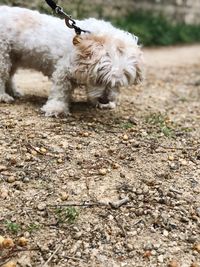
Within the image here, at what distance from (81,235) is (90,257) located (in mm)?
219

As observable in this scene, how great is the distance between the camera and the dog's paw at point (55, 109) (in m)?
5.43

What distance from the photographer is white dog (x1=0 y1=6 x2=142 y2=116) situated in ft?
16.5

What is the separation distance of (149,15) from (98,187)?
10.1m

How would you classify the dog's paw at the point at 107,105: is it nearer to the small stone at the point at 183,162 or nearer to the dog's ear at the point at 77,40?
the dog's ear at the point at 77,40

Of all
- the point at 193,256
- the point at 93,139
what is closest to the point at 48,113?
the point at 93,139

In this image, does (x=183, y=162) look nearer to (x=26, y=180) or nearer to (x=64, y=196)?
(x=64, y=196)

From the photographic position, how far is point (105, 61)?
4.97 meters

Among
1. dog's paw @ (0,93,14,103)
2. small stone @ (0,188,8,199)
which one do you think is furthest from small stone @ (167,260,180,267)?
dog's paw @ (0,93,14,103)

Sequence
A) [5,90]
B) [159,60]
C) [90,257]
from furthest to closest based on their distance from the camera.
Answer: [159,60] < [5,90] < [90,257]

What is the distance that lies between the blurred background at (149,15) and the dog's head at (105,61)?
18.3 feet

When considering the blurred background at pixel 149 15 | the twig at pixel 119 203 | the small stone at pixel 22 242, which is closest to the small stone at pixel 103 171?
the twig at pixel 119 203

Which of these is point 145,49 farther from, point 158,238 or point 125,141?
point 158,238

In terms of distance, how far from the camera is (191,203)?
13.7 feet

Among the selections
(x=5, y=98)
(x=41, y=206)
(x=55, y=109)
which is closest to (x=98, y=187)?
(x=41, y=206)
